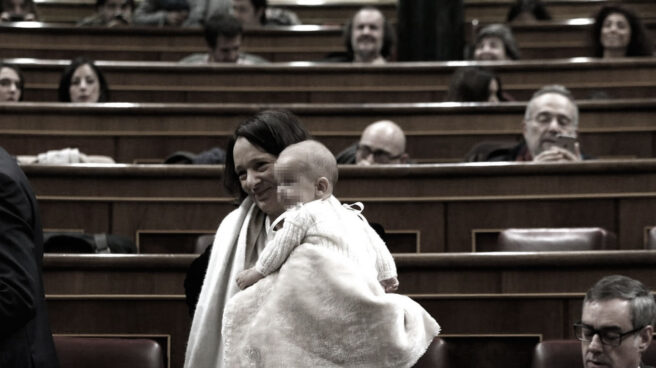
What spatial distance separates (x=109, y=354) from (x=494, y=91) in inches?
80.9

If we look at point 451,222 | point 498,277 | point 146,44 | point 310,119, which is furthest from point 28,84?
point 498,277

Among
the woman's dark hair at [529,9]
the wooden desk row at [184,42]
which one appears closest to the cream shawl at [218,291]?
the wooden desk row at [184,42]

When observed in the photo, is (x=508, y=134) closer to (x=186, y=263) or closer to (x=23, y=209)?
(x=186, y=263)

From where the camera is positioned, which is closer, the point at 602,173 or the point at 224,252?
the point at 224,252

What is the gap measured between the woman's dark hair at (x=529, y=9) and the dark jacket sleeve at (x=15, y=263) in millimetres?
3882

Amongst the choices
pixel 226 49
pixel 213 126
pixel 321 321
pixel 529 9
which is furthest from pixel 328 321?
pixel 529 9

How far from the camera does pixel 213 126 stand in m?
3.60

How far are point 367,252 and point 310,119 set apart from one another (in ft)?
7.11

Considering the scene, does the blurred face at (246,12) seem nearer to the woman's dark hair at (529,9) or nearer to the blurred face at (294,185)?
the woman's dark hair at (529,9)

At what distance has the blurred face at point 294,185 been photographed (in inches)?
58.7

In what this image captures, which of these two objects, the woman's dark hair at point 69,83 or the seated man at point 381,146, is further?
the woman's dark hair at point 69,83

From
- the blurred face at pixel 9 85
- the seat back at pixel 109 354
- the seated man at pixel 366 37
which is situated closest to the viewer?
the seat back at pixel 109 354

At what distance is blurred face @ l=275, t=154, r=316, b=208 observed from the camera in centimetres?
149

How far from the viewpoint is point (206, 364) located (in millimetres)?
1734
